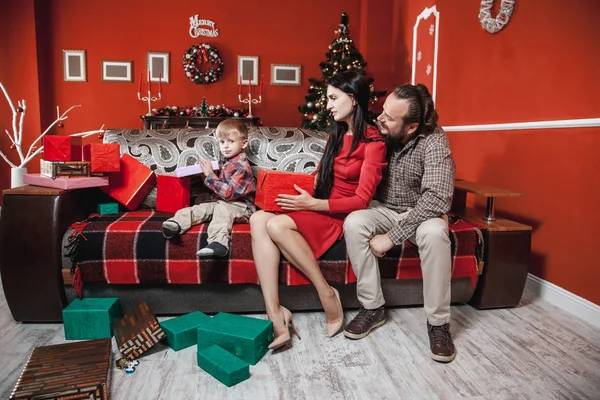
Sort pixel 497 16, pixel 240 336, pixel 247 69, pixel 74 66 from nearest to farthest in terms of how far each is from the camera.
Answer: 1. pixel 240 336
2. pixel 497 16
3. pixel 74 66
4. pixel 247 69

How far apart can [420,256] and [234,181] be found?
0.92 m

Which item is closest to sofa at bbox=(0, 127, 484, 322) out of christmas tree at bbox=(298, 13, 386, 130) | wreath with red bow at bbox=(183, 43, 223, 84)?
christmas tree at bbox=(298, 13, 386, 130)

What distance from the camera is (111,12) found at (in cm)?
512

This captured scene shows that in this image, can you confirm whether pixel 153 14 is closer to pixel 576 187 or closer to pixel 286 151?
pixel 286 151

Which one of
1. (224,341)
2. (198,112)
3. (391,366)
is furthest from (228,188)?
(198,112)

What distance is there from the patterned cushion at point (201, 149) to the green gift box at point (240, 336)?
925 mm

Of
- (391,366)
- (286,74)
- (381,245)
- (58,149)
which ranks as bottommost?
(391,366)

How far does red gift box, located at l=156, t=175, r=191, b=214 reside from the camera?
7.47 feet

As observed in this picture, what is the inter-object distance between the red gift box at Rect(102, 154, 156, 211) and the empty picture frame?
3.35 metres

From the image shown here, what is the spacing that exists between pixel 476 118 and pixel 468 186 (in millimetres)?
950

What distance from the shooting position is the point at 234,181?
2.15m

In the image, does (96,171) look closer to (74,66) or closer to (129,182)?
(129,182)

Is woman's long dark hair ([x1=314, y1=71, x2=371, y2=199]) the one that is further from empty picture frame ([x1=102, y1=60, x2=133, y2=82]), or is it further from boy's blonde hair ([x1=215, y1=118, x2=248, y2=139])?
empty picture frame ([x1=102, y1=60, x2=133, y2=82])

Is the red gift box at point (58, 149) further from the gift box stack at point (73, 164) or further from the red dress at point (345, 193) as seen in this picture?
the red dress at point (345, 193)
